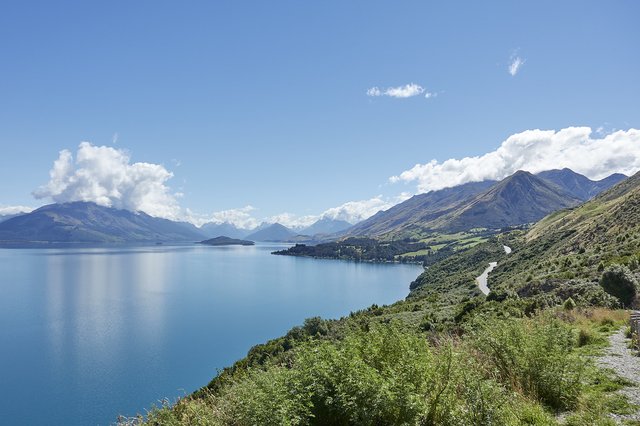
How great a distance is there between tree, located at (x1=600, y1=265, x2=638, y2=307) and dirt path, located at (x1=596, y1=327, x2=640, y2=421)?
14246 millimetres

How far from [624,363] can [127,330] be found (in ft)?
299

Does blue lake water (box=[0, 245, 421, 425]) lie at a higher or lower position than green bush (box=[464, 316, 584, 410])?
lower

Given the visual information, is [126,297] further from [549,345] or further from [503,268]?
[549,345]

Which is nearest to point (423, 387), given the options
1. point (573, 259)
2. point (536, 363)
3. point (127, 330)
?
point (536, 363)

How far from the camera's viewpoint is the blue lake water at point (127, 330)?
169 ft

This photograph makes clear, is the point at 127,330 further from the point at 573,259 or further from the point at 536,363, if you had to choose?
the point at 536,363

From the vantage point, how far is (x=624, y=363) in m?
12.0

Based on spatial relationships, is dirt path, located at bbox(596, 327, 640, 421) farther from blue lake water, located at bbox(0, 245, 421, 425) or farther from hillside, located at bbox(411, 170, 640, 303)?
blue lake water, located at bbox(0, 245, 421, 425)

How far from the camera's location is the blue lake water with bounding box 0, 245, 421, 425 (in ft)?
169

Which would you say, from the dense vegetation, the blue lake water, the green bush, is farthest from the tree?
the blue lake water

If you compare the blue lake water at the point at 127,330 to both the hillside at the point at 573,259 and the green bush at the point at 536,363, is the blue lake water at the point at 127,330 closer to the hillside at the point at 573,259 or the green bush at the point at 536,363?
the hillside at the point at 573,259

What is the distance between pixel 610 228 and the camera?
7281cm

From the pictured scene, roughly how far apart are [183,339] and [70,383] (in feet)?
83.2

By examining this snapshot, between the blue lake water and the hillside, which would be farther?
the blue lake water
